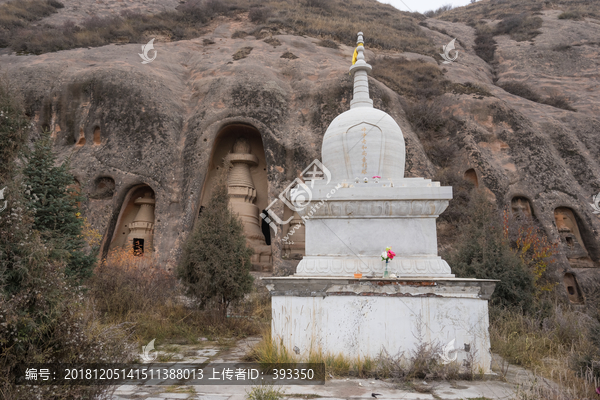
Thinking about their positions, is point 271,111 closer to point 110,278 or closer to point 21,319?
point 110,278

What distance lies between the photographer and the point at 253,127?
668 inches

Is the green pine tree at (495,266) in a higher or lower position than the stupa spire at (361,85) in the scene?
lower

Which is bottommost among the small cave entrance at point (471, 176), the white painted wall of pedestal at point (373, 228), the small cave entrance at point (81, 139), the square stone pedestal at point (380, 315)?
the square stone pedestal at point (380, 315)

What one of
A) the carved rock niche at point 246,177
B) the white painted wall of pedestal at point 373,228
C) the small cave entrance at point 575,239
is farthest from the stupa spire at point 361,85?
the small cave entrance at point 575,239

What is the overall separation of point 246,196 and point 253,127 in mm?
3035

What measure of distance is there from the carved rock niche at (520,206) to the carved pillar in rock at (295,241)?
840cm

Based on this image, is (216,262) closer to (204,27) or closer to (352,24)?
(204,27)

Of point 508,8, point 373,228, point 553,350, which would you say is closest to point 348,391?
point 373,228

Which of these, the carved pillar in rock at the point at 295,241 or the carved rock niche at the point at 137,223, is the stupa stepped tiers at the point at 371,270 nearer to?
the carved pillar in rock at the point at 295,241

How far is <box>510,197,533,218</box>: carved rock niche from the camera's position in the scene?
15180 mm

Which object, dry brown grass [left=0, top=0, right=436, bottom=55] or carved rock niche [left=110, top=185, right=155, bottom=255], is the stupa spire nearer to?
carved rock niche [left=110, top=185, right=155, bottom=255]

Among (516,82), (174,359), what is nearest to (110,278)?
(174,359)

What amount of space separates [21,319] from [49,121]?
57.7 ft

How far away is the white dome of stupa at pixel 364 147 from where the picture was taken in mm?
7238
